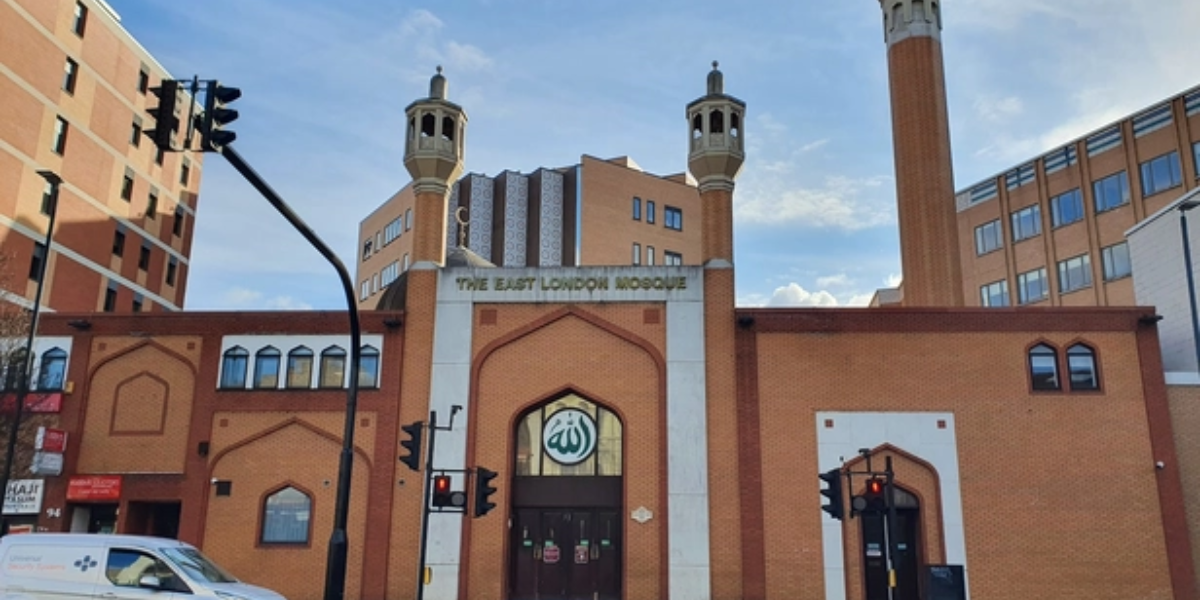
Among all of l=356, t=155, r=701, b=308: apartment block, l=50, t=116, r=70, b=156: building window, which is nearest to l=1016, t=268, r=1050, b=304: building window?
l=356, t=155, r=701, b=308: apartment block

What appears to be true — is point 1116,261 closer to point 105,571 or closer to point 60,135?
point 105,571

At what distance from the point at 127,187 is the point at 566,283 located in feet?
93.9

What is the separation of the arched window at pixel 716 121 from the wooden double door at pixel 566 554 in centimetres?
1075

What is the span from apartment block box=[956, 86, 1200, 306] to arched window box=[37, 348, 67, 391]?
133ft

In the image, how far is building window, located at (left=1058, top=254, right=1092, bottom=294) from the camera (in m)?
45.3

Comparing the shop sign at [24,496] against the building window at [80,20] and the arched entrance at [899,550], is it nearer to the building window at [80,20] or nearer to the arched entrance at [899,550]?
the arched entrance at [899,550]

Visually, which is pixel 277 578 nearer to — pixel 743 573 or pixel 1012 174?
pixel 743 573

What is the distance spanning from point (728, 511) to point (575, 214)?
32598mm

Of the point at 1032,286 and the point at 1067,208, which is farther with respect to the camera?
the point at 1032,286

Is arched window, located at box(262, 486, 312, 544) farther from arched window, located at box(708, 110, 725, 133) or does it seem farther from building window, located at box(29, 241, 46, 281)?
building window, located at box(29, 241, 46, 281)

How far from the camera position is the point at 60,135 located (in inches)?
1499

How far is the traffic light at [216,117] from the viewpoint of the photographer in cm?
934

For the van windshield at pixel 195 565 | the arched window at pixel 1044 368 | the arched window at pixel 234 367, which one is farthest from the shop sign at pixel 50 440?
the arched window at pixel 1044 368

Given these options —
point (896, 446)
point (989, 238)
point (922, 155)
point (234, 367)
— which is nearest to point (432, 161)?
point (234, 367)
